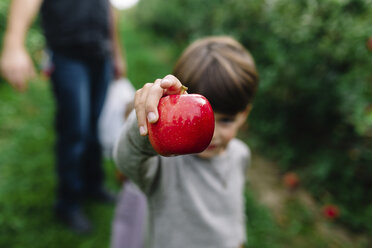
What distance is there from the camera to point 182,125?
526 mm

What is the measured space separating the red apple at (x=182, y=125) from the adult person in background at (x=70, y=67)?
3.27 feet

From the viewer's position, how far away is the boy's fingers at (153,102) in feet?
1.67

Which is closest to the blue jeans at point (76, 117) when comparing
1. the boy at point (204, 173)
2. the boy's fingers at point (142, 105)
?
the boy at point (204, 173)

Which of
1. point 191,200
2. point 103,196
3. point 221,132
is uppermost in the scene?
point 221,132

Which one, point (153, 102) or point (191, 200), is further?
point (191, 200)

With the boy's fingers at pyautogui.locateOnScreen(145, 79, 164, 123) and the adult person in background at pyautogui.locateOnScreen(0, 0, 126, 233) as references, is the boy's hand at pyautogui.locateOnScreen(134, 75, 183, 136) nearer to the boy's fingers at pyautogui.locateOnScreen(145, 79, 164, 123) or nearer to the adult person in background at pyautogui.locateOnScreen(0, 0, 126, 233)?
the boy's fingers at pyautogui.locateOnScreen(145, 79, 164, 123)

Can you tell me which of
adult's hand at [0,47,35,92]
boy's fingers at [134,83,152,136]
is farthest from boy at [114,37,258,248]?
adult's hand at [0,47,35,92]

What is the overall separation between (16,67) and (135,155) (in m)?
0.85

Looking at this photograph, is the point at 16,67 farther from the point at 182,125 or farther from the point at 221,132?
the point at 182,125

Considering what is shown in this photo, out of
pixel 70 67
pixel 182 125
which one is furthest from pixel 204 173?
Answer: pixel 70 67

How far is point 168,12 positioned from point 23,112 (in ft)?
19.5

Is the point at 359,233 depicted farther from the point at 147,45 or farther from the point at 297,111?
the point at 147,45

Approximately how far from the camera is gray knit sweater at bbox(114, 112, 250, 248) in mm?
963

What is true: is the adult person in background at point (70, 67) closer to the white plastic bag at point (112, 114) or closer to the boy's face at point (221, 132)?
the white plastic bag at point (112, 114)
